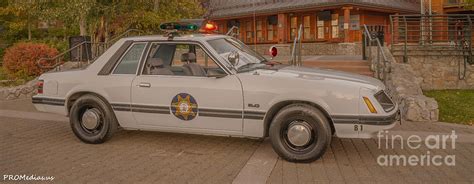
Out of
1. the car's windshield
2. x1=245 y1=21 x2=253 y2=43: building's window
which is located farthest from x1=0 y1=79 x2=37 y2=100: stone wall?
x1=245 y1=21 x2=253 y2=43: building's window

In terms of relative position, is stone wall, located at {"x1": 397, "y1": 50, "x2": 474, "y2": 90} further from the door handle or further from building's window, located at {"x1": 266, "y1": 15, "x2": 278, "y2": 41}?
building's window, located at {"x1": 266, "y1": 15, "x2": 278, "y2": 41}

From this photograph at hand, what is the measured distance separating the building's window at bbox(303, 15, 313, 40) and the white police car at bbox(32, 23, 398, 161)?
73.1 feet

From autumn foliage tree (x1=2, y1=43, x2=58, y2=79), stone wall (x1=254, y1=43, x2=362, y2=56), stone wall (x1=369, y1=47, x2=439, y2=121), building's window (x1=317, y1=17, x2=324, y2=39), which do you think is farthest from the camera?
building's window (x1=317, y1=17, x2=324, y2=39)

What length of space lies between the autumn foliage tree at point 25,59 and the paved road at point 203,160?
7.27 metres

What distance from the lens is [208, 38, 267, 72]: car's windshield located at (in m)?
6.14

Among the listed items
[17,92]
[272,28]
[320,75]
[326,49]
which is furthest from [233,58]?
[272,28]

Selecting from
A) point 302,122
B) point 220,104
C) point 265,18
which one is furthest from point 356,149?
point 265,18

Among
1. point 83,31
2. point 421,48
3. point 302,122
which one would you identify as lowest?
point 302,122

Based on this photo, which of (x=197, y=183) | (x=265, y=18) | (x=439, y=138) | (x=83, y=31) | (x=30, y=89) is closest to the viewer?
(x=197, y=183)

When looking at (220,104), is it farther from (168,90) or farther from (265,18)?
(265,18)

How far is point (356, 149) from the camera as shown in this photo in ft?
20.6

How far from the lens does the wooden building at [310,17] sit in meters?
26.2

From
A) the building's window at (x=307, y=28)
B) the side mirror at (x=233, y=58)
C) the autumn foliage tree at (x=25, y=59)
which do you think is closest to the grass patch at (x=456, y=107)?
the side mirror at (x=233, y=58)

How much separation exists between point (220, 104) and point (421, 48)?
11515mm
